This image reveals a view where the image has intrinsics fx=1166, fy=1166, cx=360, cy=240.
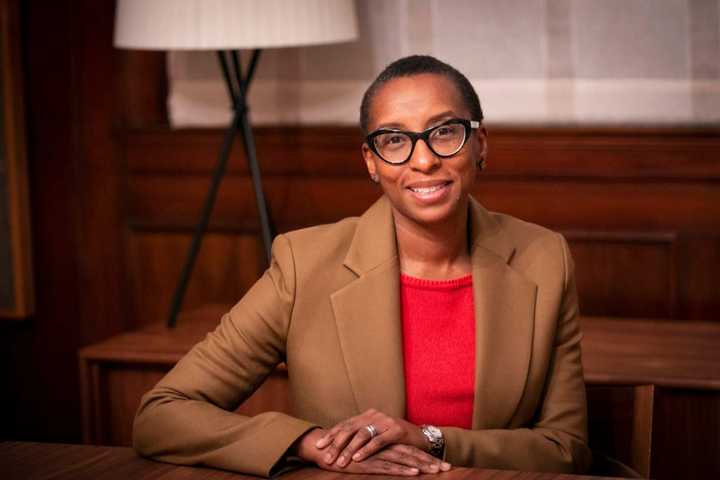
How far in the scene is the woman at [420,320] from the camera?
218 centimetres

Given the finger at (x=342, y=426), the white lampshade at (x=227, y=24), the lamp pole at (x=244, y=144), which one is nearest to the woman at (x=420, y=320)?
the finger at (x=342, y=426)

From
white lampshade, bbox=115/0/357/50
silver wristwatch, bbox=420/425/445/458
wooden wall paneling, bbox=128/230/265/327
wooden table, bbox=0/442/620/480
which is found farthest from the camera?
wooden wall paneling, bbox=128/230/265/327

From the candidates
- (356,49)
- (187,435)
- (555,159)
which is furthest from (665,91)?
(187,435)

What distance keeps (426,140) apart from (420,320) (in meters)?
0.37

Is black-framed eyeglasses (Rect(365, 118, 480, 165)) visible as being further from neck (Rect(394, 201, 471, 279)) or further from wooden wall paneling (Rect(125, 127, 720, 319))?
wooden wall paneling (Rect(125, 127, 720, 319))

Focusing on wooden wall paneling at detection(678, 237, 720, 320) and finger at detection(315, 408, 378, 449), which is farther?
wooden wall paneling at detection(678, 237, 720, 320)

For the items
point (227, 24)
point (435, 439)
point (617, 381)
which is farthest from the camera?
point (227, 24)

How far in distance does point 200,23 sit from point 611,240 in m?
1.41

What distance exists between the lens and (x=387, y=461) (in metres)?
1.93

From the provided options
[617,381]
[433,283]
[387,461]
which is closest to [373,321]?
[433,283]

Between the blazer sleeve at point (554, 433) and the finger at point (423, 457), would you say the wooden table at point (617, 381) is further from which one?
the finger at point (423, 457)

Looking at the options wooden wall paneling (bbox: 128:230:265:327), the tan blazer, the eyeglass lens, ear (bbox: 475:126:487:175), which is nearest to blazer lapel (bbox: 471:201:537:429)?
the tan blazer

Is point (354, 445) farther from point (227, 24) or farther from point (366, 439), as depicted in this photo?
point (227, 24)

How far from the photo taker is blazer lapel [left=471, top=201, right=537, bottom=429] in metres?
2.22
